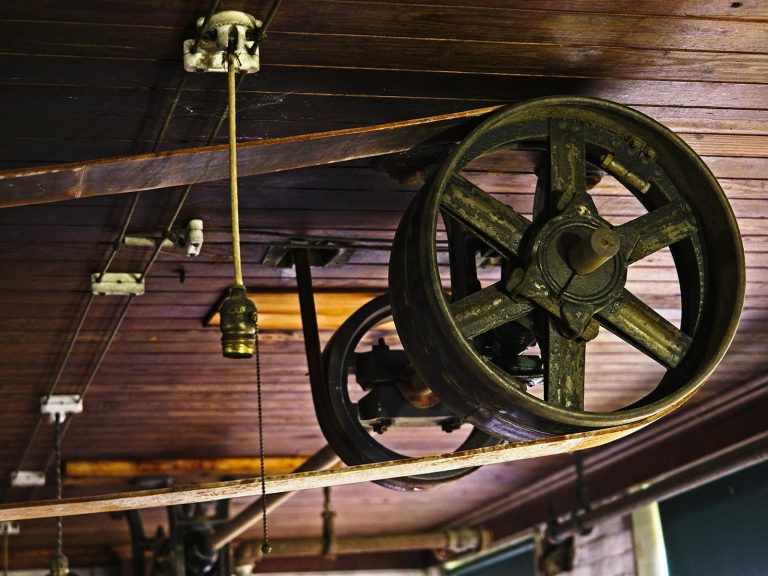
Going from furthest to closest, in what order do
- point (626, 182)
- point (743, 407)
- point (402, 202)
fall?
point (743, 407), point (402, 202), point (626, 182)

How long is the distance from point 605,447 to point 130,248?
355 cm

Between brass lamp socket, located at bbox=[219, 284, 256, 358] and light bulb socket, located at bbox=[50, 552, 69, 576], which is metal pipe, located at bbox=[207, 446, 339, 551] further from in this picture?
brass lamp socket, located at bbox=[219, 284, 256, 358]

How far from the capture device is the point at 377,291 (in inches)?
172

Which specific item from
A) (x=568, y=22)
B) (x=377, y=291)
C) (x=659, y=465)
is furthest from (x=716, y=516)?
(x=568, y=22)

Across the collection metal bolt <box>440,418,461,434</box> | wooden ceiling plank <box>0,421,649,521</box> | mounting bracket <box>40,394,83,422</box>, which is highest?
mounting bracket <box>40,394,83,422</box>

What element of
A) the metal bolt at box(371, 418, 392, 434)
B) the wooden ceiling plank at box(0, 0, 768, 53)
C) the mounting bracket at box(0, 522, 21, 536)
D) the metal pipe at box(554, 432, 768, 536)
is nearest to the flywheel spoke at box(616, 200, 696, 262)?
the wooden ceiling plank at box(0, 0, 768, 53)

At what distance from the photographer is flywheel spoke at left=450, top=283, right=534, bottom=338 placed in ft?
8.86

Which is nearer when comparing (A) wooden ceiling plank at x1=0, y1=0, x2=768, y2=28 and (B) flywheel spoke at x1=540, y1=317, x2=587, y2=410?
(A) wooden ceiling plank at x1=0, y1=0, x2=768, y2=28

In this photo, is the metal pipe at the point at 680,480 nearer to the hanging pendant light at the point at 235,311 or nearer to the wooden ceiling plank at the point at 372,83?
the wooden ceiling plank at the point at 372,83

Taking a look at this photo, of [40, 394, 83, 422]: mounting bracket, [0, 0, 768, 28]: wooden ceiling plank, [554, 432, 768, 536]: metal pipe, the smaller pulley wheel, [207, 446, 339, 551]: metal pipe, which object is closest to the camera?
[0, 0, 768, 28]: wooden ceiling plank

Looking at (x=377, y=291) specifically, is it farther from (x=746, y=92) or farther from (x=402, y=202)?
(x=746, y=92)

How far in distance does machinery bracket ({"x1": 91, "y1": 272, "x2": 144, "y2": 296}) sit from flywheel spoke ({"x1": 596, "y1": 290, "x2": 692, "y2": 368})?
1863mm

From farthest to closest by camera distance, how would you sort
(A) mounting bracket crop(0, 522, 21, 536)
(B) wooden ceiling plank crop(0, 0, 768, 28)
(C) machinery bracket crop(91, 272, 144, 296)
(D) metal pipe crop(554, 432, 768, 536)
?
1. (A) mounting bracket crop(0, 522, 21, 536)
2. (D) metal pipe crop(554, 432, 768, 536)
3. (C) machinery bracket crop(91, 272, 144, 296)
4. (B) wooden ceiling plank crop(0, 0, 768, 28)

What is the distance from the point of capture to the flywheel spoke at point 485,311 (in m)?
2.70
